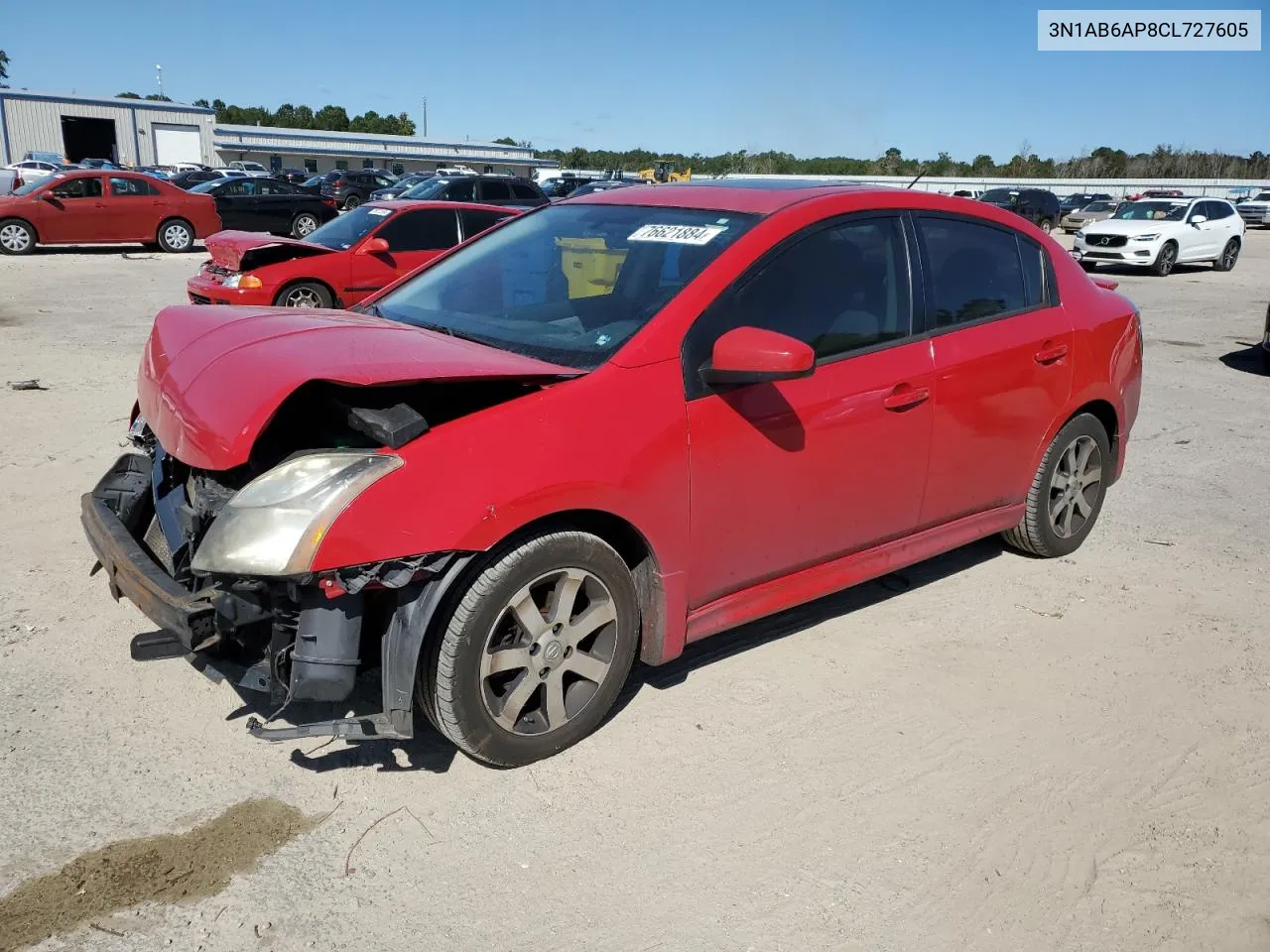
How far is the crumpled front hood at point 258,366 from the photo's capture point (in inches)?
108

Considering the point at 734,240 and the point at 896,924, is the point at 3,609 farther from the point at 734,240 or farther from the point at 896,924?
the point at 896,924

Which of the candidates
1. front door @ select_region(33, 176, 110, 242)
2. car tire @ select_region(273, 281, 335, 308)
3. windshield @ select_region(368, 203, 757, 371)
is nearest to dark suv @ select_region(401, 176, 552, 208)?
front door @ select_region(33, 176, 110, 242)

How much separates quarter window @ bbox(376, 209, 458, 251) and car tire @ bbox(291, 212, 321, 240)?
1360 centimetres

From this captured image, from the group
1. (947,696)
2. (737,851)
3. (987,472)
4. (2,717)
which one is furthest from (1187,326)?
(2,717)

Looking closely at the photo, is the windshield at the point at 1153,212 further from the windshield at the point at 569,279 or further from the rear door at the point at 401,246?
the windshield at the point at 569,279

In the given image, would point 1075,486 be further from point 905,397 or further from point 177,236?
point 177,236

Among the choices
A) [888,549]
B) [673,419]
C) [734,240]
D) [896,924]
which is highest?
[734,240]

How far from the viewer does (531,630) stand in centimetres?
302

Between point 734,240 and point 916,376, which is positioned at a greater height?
point 734,240

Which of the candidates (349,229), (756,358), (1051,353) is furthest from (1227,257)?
(756,358)

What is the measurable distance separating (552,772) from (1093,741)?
1.86 meters

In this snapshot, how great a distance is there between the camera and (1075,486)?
16.2 ft

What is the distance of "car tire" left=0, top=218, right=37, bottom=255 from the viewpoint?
737 inches

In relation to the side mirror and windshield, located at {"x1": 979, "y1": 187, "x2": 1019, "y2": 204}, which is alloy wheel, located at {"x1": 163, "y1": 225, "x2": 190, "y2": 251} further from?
windshield, located at {"x1": 979, "y1": 187, "x2": 1019, "y2": 204}
